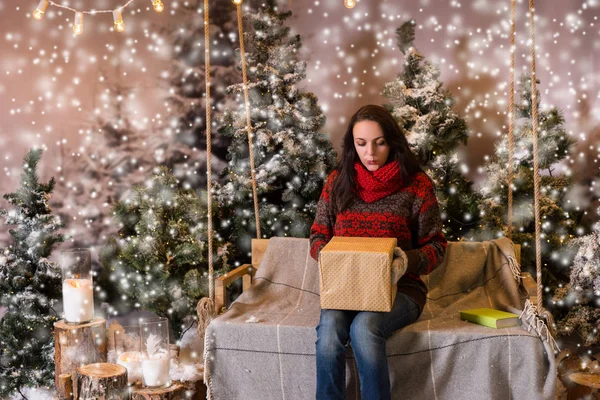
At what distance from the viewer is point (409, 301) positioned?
2336 millimetres

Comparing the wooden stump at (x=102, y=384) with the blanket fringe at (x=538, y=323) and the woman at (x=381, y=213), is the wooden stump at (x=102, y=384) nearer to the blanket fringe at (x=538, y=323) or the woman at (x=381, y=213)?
the woman at (x=381, y=213)

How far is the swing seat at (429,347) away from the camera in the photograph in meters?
2.25

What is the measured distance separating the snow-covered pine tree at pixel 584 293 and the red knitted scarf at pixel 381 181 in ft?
3.27

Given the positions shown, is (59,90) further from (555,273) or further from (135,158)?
(555,273)

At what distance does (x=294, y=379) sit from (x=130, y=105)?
202 cm

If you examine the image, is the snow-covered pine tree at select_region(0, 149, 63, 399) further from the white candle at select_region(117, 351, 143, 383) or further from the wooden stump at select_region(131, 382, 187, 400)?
the wooden stump at select_region(131, 382, 187, 400)

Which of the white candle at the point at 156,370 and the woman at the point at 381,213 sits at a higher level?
the woman at the point at 381,213

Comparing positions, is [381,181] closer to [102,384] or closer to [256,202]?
[256,202]

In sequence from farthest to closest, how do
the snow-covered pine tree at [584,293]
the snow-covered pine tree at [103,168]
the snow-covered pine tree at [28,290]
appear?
1. the snow-covered pine tree at [103,168]
2. the snow-covered pine tree at [28,290]
3. the snow-covered pine tree at [584,293]

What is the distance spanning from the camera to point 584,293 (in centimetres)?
285

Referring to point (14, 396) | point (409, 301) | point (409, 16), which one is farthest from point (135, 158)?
point (409, 301)

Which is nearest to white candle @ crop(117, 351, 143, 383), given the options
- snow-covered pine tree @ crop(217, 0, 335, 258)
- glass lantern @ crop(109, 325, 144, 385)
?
glass lantern @ crop(109, 325, 144, 385)

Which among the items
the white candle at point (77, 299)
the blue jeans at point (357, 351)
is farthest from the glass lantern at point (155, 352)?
the blue jeans at point (357, 351)

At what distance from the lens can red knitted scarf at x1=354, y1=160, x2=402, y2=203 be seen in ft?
8.06
